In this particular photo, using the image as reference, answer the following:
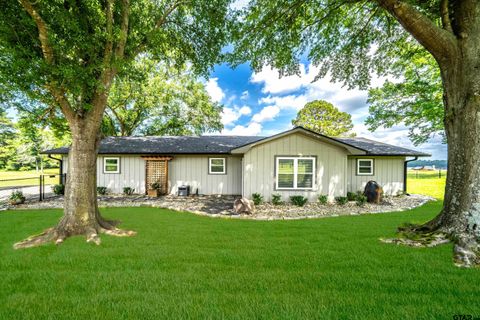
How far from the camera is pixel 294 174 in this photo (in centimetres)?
952

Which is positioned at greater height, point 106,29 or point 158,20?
point 158,20

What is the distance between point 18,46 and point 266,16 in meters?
6.54

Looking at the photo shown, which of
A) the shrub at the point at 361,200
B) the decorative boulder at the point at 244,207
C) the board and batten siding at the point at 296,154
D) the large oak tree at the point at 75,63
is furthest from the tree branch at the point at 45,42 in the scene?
the shrub at the point at 361,200

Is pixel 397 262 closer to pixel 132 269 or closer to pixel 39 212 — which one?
pixel 132 269

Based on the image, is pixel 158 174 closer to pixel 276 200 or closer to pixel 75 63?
pixel 276 200

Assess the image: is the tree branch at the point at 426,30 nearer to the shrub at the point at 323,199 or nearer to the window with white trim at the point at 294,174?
the window with white trim at the point at 294,174

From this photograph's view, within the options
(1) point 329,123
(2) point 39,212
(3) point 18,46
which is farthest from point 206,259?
(1) point 329,123

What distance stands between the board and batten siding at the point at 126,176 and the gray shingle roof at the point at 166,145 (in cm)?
55

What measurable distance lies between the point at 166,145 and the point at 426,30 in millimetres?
12566

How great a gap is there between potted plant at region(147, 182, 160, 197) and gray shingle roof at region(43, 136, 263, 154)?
1991mm

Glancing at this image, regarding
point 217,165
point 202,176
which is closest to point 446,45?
point 217,165

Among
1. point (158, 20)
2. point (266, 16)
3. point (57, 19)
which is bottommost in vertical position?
point (57, 19)

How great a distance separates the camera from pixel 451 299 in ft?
7.83

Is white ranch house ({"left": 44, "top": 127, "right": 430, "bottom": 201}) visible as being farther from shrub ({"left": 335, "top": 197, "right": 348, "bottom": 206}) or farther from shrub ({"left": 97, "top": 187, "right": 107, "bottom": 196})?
shrub ({"left": 335, "top": 197, "right": 348, "bottom": 206})
